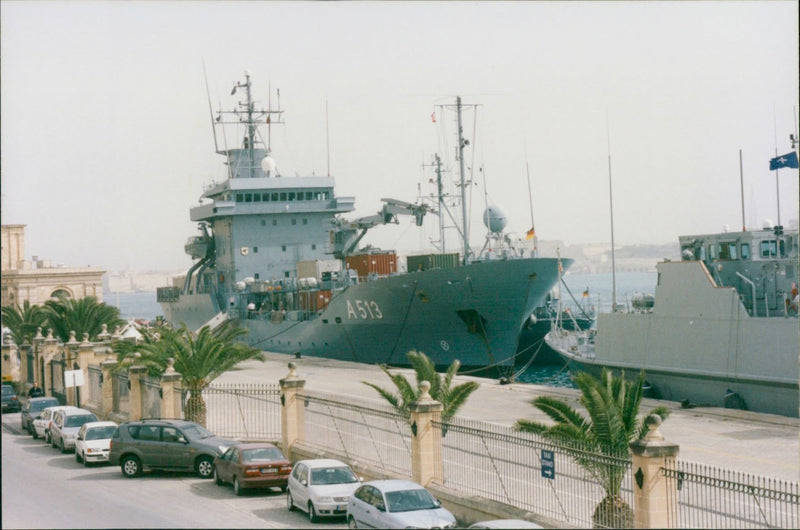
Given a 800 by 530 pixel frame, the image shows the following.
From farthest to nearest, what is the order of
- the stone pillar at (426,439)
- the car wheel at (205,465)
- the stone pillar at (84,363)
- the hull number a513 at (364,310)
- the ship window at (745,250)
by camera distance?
1. the hull number a513 at (364,310)
2. the stone pillar at (84,363)
3. the ship window at (745,250)
4. the car wheel at (205,465)
5. the stone pillar at (426,439)

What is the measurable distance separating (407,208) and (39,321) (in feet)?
68.3

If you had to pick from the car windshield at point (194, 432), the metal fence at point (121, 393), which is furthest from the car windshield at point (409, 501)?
the metal fence at point (121, 393)

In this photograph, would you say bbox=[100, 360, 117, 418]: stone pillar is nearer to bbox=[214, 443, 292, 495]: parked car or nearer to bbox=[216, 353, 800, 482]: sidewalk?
bbox=[216, 353, 800, 482]: sidewalk

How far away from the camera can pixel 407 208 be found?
5631cm

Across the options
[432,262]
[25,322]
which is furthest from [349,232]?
[25,322]

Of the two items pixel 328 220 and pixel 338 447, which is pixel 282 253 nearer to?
pixel 328 220

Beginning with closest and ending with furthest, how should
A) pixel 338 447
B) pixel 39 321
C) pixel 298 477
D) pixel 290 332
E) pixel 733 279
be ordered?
pixel 298 477, pixel 338 447, pixel 733 279, pixel 39 321, pixel 290 332

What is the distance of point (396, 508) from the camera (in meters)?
14.5

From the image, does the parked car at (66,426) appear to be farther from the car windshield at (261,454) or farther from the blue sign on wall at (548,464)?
the blue sign on wall at (548,464)

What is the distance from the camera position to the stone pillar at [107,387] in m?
30.3

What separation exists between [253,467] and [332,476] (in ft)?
7.12

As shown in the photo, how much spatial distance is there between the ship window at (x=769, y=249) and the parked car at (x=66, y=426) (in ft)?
71.0

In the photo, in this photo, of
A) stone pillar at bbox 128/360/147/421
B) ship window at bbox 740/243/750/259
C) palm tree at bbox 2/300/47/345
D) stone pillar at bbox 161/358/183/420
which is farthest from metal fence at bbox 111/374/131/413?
palm tree at bbox 2/300/47/345

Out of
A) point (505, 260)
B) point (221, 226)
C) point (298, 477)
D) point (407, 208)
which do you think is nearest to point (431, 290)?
point (505, 260)
